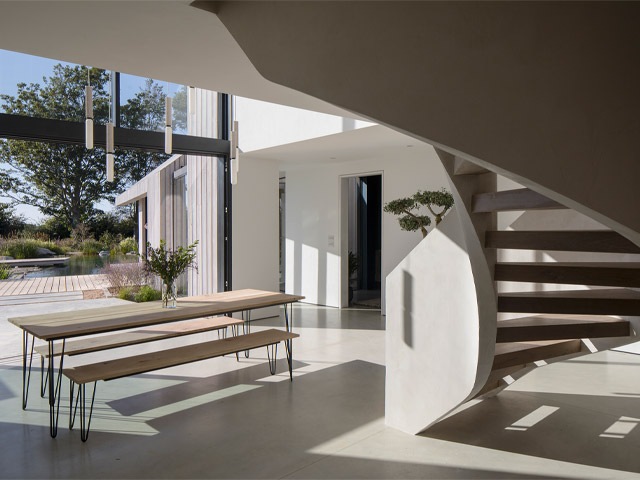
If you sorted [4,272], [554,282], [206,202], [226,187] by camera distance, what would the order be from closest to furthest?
[554,282], [4,272], [226,187], [206,202]

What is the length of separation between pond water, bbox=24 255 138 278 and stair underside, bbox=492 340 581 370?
4.70 m

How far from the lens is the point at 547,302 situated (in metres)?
2.74

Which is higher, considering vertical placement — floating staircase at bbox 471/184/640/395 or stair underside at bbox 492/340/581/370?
floating staircase at bbox 471/184/640/395

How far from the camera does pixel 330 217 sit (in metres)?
8.88

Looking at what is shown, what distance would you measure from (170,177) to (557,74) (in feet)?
21.9

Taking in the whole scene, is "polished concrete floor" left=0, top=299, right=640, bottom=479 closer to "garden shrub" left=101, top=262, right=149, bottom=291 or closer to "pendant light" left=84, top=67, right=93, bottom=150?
"garden shrub" left=101, top=262, right=149, bottom=291

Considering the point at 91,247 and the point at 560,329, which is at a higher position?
the point at 91,247

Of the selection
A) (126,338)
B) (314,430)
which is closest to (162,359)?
(126,338)

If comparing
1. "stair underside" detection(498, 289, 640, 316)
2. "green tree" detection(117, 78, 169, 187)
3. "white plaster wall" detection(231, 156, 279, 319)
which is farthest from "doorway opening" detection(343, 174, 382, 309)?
"stair underside" detection(498, 289, 640, 316)

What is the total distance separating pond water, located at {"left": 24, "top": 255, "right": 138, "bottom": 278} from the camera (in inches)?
234

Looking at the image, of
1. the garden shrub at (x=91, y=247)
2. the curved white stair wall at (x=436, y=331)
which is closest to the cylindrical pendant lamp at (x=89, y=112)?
the garden shrub at (x=91, y=247)

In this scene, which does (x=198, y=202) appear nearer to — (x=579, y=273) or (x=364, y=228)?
(x=364, y=228)

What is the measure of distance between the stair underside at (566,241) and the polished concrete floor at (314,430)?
1399 millimetres

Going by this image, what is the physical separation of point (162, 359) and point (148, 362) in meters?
0.13
